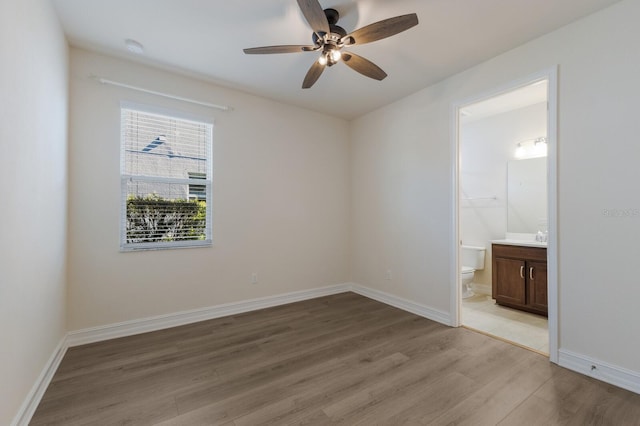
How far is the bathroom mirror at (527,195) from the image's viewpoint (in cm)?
386

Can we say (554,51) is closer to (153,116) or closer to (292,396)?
(292,396)

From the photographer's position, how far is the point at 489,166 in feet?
14.5

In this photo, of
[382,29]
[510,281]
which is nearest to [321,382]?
[382,29]

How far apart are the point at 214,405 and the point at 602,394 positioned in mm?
2636

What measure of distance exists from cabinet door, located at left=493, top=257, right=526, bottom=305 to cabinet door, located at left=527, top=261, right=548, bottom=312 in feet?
0.25

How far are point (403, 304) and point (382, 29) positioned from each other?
3099 millimetres

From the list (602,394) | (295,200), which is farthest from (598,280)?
(295,200)

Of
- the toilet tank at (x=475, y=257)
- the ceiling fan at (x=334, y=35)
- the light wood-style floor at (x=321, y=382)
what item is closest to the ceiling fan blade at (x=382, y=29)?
the ceiling fan at (x=334, y=35)

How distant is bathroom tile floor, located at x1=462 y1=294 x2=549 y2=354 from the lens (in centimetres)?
273

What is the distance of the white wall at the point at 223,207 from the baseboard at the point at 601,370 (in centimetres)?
281

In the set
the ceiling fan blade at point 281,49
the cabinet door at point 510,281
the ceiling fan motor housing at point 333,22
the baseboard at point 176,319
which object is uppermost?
the ceiling fan motor housing at point 333,22

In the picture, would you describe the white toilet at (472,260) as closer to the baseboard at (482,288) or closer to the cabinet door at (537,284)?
the baseboard at (482,288)

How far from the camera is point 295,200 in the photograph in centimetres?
403

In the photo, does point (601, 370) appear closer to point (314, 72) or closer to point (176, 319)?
point (314, 72)
